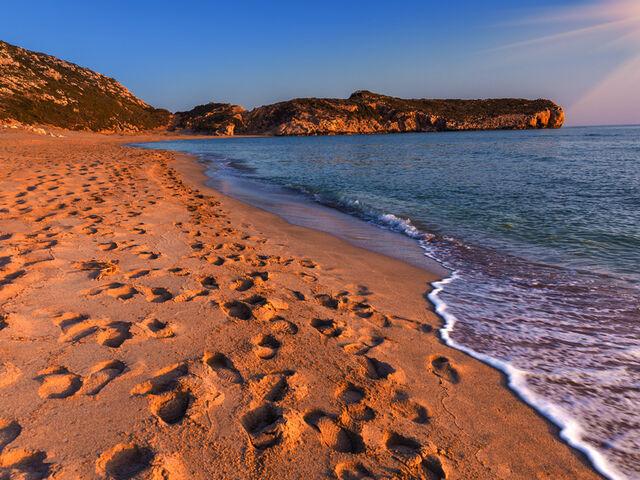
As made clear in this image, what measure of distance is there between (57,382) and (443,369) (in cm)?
299

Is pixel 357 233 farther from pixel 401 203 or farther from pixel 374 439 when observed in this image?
pixel 374 439

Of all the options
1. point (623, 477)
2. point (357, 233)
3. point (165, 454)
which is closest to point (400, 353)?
point (623, 477)

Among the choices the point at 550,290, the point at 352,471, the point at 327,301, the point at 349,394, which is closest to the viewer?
the point at 352,471

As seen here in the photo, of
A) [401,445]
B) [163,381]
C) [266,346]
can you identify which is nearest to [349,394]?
[401,445]

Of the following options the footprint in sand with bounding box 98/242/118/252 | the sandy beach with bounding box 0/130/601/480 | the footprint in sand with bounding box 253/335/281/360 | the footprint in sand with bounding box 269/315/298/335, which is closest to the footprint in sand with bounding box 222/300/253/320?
the sandy beach with bounding box 0/130/601/480

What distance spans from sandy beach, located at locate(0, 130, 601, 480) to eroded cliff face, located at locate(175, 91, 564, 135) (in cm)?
12081

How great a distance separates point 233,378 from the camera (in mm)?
2410

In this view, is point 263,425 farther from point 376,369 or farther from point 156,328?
point 156,328

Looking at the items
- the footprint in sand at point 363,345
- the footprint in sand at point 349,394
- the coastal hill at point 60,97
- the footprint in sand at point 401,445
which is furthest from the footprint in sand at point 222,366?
the coastal hill at point 60,97

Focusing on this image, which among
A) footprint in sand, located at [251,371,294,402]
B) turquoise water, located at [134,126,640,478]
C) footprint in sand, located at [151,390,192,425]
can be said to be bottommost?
turquoise water, located at [134,126,640,478]

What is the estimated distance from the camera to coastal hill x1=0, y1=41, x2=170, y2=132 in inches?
2478

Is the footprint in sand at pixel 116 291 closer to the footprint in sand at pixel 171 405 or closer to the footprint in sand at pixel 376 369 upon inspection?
the footprint in sand at pixel 171 405

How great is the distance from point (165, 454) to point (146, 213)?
19.8ft

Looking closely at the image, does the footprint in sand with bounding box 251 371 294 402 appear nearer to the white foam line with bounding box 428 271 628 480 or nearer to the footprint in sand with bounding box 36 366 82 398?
the footprint in sand with bounding box 36 366 82 398
